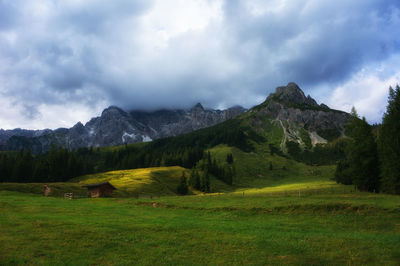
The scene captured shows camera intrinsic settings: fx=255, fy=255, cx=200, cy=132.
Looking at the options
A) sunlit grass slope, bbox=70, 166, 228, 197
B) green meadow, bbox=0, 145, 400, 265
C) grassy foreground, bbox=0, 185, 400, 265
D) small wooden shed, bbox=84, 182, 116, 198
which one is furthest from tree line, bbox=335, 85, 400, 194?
small wooden shed, bbox=84, 182, 116, 198

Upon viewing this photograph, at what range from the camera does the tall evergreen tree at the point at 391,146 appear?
4838 cm

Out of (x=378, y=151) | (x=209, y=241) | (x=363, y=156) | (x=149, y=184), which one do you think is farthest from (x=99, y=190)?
(x=378, y=151)

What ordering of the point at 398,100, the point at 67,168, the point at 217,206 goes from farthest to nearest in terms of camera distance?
the point at 67,168 < the point at 398,100 < the point at 217,206

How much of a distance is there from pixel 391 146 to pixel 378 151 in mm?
6175

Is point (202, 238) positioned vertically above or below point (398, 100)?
below

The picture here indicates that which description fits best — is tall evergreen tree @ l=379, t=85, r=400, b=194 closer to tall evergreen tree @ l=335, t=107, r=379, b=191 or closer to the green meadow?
tall evergreen tree @ l=335, t=107, r=379, b=191

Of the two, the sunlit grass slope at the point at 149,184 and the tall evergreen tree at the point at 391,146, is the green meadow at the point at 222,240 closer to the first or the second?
the tall evergreen tree at the point at 391,146

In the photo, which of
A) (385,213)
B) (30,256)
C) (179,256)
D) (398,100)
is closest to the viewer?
(30,256)

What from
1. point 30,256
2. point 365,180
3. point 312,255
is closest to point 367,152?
point 365,180

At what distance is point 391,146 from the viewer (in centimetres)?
4947

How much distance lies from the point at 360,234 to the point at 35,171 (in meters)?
124

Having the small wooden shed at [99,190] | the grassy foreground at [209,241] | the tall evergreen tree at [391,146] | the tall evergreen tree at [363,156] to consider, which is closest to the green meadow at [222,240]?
the grassy foreground at [209,241]

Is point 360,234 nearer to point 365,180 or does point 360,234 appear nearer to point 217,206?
point 217,206

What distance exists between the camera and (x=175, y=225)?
27.8m
